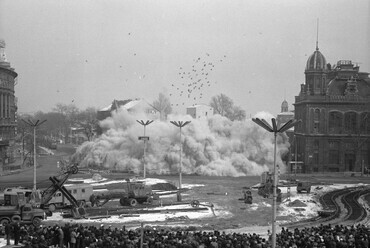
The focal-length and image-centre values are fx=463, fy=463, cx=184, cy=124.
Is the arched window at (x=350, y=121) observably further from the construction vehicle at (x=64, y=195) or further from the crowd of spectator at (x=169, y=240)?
the crowd of spectator at (x=169, y=240)

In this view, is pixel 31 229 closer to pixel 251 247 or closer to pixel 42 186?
pixel 251 247

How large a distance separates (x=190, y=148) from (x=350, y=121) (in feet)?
93.7

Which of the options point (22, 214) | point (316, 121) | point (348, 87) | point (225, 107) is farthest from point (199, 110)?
point (22, 214)

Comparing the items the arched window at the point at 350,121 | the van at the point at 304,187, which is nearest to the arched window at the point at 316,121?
the arched window at the point at 350,121

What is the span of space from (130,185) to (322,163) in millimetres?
46436

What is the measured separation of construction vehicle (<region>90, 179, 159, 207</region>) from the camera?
143 ft

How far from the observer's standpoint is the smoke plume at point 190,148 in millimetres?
78312

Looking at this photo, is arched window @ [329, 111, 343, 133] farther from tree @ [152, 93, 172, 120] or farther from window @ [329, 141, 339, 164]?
tree @ [152, 93, 172, 120]

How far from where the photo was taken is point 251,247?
22219mm

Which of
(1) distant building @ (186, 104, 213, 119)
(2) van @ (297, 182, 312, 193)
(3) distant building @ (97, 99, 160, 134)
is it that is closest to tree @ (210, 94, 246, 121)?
(1) distant building @ (186, 104, 213, 119)

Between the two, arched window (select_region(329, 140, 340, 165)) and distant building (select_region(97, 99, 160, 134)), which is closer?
arched window (select_region(329, 140, 340, 165))

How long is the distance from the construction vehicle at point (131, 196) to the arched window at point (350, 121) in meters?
48.1

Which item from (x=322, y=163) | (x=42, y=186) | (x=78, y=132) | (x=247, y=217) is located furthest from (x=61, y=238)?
(x=78, y=132)

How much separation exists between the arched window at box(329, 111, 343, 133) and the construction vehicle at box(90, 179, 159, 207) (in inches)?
1831
